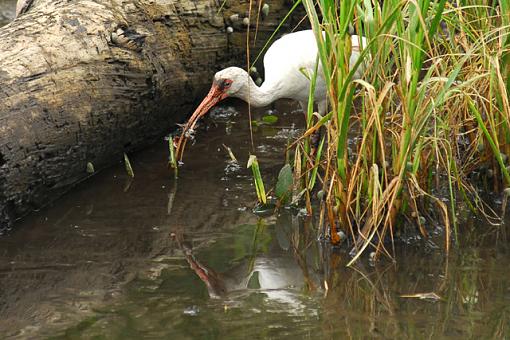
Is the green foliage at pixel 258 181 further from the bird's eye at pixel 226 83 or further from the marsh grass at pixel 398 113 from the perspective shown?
the bird's eye at pixel 226 83

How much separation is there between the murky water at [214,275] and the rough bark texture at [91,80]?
8.6 inches

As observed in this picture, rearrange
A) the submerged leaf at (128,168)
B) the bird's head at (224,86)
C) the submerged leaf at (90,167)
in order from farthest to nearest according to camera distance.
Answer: the bird's head at (224,86) → the submerged leaf at (128,168) → the submerged leaf at (90,167)

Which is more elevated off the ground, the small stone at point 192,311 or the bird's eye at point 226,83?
the bird's eye at point 226,83

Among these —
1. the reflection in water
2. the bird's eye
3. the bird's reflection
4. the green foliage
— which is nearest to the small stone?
the reflection in water

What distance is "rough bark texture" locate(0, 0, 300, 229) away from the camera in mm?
4422

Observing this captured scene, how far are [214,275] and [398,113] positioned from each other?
1.06m

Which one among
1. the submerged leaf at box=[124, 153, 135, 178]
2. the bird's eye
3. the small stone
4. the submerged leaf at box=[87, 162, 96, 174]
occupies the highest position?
the bird's eye

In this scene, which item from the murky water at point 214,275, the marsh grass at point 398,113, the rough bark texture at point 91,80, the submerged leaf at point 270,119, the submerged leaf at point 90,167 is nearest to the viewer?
the murky water at point 214,275

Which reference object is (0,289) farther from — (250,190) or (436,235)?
(436,235)

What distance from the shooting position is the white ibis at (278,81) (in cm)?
518

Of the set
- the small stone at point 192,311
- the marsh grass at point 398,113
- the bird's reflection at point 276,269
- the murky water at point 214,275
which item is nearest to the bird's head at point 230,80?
the murky water at point 214,275

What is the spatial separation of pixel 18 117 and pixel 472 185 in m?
2.18

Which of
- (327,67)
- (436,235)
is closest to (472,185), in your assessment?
(436,235)

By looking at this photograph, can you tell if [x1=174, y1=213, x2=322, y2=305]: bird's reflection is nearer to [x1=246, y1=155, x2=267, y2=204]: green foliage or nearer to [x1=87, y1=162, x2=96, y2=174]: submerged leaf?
[x1=246, y1=155, x2=267, y2=204]: green foliage
